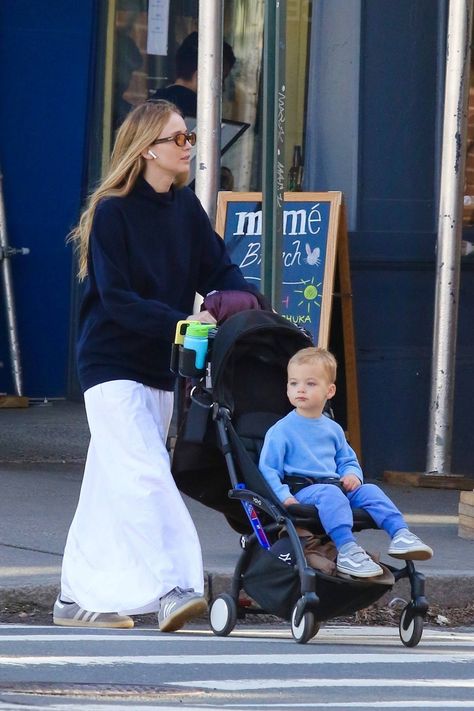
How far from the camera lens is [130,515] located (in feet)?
21.0

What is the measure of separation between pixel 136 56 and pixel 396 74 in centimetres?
242

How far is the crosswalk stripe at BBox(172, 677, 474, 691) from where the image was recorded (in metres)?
5.29

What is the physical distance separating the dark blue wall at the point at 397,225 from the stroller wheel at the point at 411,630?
14.2 ft

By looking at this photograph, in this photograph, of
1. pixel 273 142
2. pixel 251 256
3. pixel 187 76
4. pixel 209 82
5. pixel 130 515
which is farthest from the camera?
pixel 187 76

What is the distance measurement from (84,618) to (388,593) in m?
1.61

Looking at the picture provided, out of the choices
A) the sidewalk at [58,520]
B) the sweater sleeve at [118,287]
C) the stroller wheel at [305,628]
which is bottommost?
the stroller wheel at [305,628]

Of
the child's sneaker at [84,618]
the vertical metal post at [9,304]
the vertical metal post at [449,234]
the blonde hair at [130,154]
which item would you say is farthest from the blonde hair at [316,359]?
the vertical metal post at [9,304]

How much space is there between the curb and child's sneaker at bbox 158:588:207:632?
0.92 meters

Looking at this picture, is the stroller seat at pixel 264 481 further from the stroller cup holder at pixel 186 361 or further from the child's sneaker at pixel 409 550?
the stroller cup holder at pixel 186 361

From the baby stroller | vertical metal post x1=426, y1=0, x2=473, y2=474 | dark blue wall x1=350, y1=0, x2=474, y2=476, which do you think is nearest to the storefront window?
dark blue wall x1=350, y1=0, x2=474, y2=476

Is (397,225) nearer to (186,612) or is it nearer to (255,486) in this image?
(255,486)

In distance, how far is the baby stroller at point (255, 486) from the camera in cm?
622

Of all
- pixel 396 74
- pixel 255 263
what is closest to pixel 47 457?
pixel 255 263

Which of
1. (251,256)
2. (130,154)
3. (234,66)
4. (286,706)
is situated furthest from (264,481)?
(234,66)
